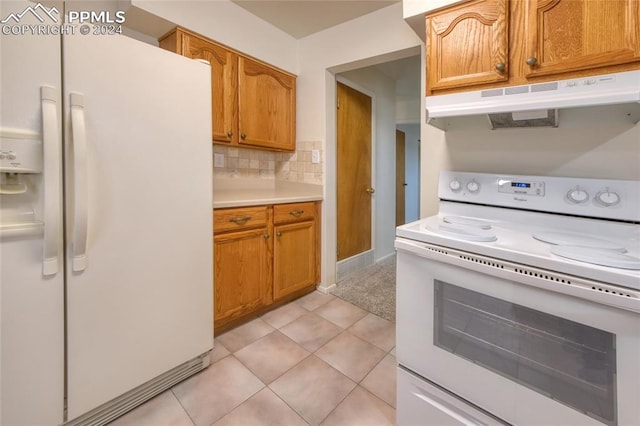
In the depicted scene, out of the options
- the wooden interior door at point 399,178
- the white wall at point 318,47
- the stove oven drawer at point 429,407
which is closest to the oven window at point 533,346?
the stove oven drawer at point 429,407

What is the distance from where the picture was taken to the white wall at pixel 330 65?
2084 mm

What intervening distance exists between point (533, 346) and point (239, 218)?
1.61 metres

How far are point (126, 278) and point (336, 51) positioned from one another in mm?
2215

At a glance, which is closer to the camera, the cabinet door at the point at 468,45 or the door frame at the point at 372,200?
the cabinet door at the point at 468,45

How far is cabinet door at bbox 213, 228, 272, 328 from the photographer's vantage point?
1.81 m

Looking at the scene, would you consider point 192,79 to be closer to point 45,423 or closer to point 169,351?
point 169,351

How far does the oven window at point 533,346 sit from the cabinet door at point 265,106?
1868mm

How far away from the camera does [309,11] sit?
218cm

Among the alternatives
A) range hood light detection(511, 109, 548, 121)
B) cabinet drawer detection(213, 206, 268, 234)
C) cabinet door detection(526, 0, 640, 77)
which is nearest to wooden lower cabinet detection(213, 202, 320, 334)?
cabinet drawer detection(213, 206, 268, 234)

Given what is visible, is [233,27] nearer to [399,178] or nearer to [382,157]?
[382,157]

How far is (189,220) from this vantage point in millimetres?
1400

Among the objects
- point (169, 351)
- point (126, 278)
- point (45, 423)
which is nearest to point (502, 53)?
point (126, 278)

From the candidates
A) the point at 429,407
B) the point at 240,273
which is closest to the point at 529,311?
the point at 429,407

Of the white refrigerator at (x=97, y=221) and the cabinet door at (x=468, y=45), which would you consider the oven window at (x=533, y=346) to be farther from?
the white refrigerator at (x=97, y=221)
